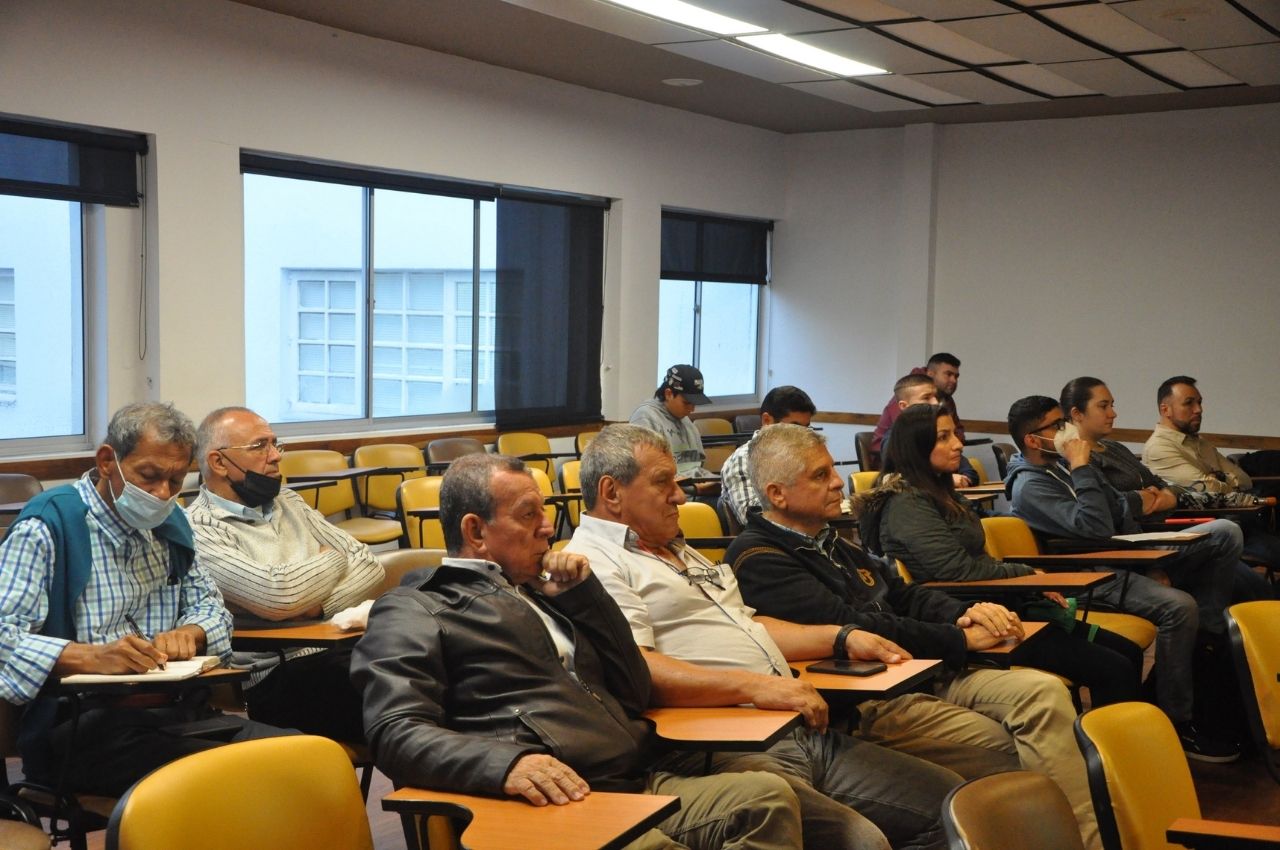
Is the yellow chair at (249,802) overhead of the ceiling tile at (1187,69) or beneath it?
beneath

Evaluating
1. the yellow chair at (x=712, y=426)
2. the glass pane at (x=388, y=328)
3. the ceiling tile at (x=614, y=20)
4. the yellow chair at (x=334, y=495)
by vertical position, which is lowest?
the yellow chair at (x=334, y=495)

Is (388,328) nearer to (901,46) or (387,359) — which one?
(387,359)

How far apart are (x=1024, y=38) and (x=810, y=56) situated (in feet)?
3.71

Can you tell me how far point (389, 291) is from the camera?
25.3 feet

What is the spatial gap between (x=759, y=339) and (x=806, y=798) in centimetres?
876

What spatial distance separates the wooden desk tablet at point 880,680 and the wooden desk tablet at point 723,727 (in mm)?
138

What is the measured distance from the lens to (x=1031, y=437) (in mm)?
5059

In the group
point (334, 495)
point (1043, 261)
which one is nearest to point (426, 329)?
point (334, 495)

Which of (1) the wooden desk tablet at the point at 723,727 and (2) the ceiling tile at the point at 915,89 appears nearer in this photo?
(1) the wooden desk tablet at the point at 723,727

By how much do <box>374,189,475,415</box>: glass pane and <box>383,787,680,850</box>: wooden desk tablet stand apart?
5.95m

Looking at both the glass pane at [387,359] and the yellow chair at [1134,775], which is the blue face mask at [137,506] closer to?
the yellow chair at [1134,775]

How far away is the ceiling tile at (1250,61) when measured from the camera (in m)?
6.45

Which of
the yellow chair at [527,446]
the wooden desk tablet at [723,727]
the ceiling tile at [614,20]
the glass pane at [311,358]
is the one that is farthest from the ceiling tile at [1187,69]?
the wooden desk tablet at [723,727]

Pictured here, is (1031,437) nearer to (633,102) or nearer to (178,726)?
(178,726)
